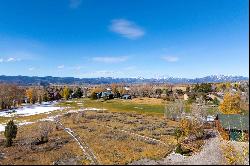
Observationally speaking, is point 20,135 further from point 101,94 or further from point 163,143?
point 101,94

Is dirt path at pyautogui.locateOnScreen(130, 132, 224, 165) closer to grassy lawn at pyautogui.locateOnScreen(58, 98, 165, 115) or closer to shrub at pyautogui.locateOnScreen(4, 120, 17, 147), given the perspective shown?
shrub at pyautogui.locateOnScreen(4, 120, 17, 147)

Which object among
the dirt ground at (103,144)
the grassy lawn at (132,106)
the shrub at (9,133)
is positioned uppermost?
the shrub at (9,133)

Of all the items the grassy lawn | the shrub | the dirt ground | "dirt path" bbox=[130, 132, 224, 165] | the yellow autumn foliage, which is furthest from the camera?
the grassy lawn

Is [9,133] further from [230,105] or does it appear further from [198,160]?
[230,105]

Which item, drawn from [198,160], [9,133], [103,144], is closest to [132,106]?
[103,144]

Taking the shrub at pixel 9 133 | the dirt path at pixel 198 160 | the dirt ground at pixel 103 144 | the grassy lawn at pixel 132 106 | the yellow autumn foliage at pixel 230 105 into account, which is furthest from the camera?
the grassy lawn at pixel 132 106

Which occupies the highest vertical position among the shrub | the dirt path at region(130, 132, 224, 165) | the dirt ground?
the dirt path at region(130, 132, 224, 165)

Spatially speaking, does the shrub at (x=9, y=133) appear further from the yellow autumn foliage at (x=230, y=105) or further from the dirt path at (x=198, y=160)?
the yellow autumn foliage at (x=230, y=105)

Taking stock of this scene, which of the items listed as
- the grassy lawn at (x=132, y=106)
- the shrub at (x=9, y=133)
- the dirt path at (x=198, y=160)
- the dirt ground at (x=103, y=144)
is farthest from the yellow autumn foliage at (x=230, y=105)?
the shrub at (x=9, y=133)

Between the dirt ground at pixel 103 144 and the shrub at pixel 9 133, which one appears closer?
the dirt ground at pixel 103 144

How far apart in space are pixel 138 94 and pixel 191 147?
11573 centimetres

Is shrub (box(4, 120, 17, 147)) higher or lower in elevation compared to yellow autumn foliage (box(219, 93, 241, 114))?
lower

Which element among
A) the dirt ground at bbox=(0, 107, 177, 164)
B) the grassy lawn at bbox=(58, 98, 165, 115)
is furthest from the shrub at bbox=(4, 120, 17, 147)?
the grassy lawn at bbox=(58, 98, 165, 115)

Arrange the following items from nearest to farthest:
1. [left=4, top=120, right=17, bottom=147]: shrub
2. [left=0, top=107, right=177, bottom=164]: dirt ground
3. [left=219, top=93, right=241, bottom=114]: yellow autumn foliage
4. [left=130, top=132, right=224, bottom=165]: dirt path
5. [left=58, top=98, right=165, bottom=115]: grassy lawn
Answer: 1. [left=130, top=132, right=224, bottom=165]: dirt path
2. [left=0, top=107, right=177, bottom=164]: dirt ground
3. [left=4, top=120, right=17, bottom=147]: shrub
4. [left=219, top=93, right=241, bottom=114]: yellow autumn foliage
5. [left=58, top=98, right=165, bottom=115]: grassy lawn
